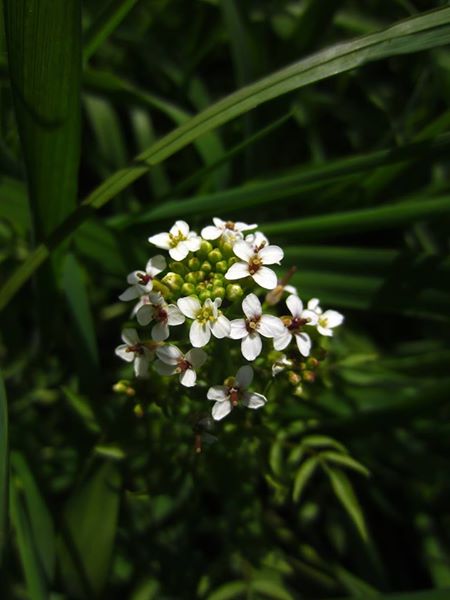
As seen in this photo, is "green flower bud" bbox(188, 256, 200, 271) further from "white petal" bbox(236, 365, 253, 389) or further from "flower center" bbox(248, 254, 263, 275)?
"white petal" bbox(236, 365, 253, 389)

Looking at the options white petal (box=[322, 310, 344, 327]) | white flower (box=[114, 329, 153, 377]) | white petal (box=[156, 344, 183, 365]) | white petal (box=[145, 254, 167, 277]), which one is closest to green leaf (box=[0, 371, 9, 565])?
white flower (box=[114, 329, 153, 377])

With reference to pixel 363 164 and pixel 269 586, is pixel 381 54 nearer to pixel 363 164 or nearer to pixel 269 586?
pixel 363 164

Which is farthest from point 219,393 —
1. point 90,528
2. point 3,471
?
point 90,528

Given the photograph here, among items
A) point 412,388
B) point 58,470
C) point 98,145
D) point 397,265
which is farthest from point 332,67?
point 58,470

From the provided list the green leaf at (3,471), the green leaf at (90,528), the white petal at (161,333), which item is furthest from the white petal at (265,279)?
the green leaf at (90,528)

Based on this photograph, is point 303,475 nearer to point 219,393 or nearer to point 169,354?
point 219,393

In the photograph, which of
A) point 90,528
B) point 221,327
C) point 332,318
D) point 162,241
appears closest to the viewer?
point 221,327

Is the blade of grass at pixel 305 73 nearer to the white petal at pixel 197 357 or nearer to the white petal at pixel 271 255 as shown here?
the white petal at pixel 271 255

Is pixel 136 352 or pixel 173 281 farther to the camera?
pixel 136 352
